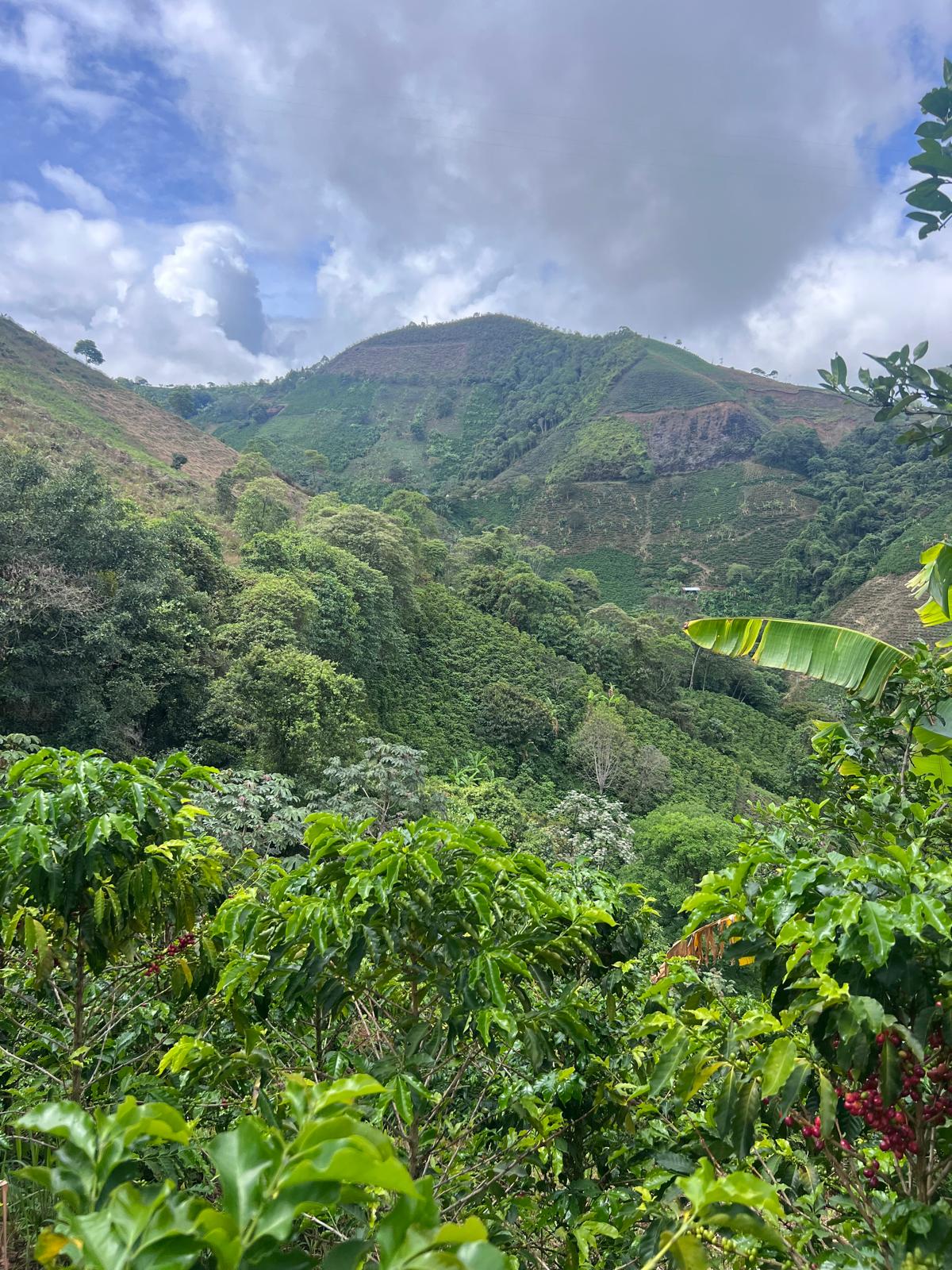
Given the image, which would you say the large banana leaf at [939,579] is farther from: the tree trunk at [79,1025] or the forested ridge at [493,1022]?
the tree trunk at [79,1025]

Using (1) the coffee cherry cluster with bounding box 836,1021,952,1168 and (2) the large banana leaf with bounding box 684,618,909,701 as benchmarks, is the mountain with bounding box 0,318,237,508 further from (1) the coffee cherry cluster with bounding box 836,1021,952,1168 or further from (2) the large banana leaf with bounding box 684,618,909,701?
(1) the coffee cherry cluster with bounding box 836,1021,952,1168

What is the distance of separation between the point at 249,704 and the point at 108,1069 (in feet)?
32.7

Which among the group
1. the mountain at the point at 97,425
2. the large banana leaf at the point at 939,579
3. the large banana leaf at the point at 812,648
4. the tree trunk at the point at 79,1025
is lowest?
the tree trunk at the point at 79,1025

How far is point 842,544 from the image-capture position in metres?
45.1

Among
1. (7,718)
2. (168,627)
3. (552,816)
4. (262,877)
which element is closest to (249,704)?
(168,627)

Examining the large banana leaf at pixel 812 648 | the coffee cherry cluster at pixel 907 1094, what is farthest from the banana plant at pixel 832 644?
the coffee cherry cluster at pixel 907 1094

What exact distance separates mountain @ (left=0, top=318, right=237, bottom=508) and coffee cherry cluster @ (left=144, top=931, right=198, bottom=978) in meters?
23.1

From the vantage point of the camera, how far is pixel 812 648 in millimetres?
3637


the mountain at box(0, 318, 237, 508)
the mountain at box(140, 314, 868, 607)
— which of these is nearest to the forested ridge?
the mountain at box(0, 318, 237, 508)

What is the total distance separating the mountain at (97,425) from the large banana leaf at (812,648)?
912 inches

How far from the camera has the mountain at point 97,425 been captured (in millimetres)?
25391

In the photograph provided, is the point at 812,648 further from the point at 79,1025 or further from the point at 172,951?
the point at 79,1025

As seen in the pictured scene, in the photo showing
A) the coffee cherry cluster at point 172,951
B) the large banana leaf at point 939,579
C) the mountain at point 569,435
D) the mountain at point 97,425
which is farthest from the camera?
the mountain at point 569,435

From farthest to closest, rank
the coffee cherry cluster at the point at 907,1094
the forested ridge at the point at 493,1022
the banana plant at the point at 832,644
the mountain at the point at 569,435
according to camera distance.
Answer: the mountain at the point at 569,435
the banana plant at the point at 832,644
the coffee cherry cluster at the point at 907,1094
the forested ridge at the point at 493,1022
